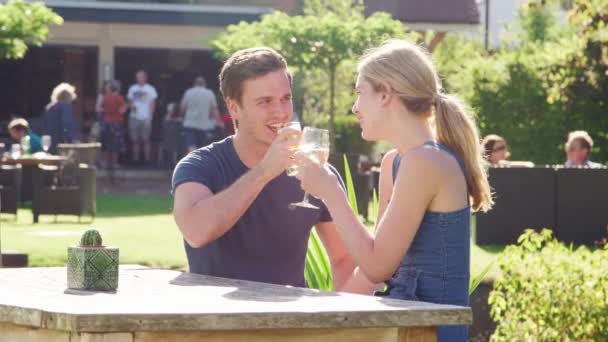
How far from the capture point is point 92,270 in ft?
12.3

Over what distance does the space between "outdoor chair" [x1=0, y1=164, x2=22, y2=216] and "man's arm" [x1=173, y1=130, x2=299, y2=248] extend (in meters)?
12.1

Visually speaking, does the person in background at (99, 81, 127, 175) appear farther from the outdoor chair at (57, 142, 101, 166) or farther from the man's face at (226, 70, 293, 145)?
the man's face at (226, 70, 293, 145)

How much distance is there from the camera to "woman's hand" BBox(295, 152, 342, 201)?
3.97 meters

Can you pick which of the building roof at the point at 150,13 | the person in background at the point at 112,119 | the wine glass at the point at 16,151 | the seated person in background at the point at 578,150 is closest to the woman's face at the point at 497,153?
the seated person in background at the point at 578,150

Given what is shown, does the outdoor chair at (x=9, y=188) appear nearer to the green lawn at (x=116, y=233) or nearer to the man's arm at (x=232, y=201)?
the green lawn at (x=116, y=233)

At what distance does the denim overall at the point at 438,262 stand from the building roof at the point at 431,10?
2519cm

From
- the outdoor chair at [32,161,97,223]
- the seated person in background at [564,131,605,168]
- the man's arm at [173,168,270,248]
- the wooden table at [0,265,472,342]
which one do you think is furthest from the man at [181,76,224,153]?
the wooden table at [0,265,472,342]

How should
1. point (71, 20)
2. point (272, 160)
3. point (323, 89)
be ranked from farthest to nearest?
1. point (71, 20)
2. point (323, 89)
3. point (272, 160)

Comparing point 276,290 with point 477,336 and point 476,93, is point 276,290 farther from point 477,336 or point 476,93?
point 476,93

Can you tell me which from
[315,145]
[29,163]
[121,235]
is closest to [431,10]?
[29,163]

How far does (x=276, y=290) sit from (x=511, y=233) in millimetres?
9895

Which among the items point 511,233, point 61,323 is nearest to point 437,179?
point 61,323

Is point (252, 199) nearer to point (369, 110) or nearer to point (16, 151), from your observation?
point (369, 110)

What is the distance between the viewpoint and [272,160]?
14.0 ft
